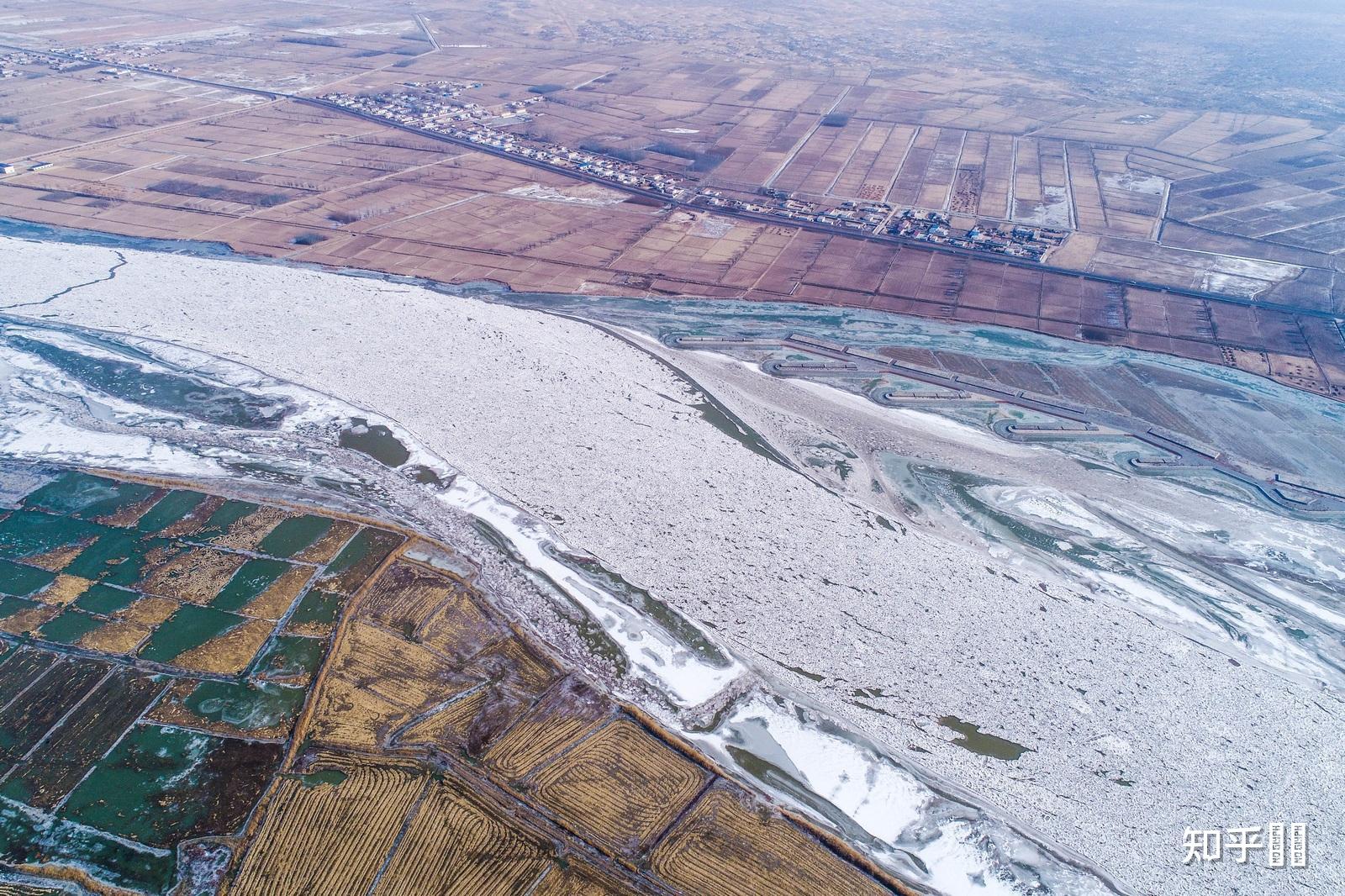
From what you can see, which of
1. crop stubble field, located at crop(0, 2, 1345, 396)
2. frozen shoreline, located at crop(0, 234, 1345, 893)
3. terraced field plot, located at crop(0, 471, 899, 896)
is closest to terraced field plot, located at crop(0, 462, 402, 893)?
terraced field plot, located at crop(0, 471, 899, 896)

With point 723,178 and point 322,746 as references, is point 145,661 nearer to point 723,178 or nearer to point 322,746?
point 322,746

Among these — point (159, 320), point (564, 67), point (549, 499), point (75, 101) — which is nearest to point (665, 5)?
point (564, 67)

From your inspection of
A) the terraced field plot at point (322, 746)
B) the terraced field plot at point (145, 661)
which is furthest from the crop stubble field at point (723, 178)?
the terraced field plot at point (322, 746)

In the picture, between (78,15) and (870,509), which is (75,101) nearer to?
(78,15)

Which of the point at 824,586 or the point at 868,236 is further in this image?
the point at 868,236

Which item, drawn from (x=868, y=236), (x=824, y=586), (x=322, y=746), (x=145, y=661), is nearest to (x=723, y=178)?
(x=868, y=236)

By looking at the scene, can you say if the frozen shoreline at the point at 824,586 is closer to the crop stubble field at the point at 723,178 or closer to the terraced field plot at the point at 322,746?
the terraced field plot at the point at 322,746

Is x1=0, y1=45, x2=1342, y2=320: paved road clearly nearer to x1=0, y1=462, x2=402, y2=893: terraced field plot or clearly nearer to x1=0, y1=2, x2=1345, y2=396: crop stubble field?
x1=0, y1=2, x2=1345, y2=396: crop stubble field
